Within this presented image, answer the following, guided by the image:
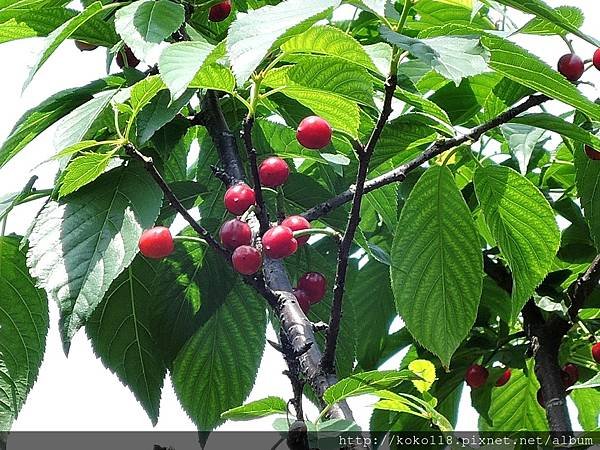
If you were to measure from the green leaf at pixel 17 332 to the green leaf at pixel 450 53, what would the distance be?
56 cm

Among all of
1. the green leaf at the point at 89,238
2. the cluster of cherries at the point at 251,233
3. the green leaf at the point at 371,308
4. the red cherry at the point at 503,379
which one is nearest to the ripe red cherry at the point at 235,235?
the cluster of cherries at the point at 251,233

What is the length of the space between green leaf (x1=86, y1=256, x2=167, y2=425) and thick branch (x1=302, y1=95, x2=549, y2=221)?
313 mm

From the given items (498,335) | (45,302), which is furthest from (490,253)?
(45,302)

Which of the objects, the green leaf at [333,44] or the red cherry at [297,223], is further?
the red cherry at [297,223]

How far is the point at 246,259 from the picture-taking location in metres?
0.92

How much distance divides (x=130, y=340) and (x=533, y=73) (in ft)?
2.07

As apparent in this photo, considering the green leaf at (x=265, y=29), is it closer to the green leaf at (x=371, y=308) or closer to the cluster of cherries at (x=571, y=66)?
the cluster of cherries at (x=571, y=66)

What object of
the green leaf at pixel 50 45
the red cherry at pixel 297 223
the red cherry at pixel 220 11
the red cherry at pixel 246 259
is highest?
the red cherry at pixel 220 11

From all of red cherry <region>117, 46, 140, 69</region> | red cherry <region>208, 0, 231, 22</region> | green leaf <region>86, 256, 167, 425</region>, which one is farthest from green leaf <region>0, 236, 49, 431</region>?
red cherry <region>208, 0, 231, 22</region>

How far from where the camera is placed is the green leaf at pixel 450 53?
73 centimetres

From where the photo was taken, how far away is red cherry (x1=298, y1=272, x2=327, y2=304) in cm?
110

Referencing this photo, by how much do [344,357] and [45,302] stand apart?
40 cm

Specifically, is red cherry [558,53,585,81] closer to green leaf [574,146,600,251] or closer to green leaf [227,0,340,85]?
green leaf [574,146,600,251]

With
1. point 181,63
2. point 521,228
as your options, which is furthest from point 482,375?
point 181,63
